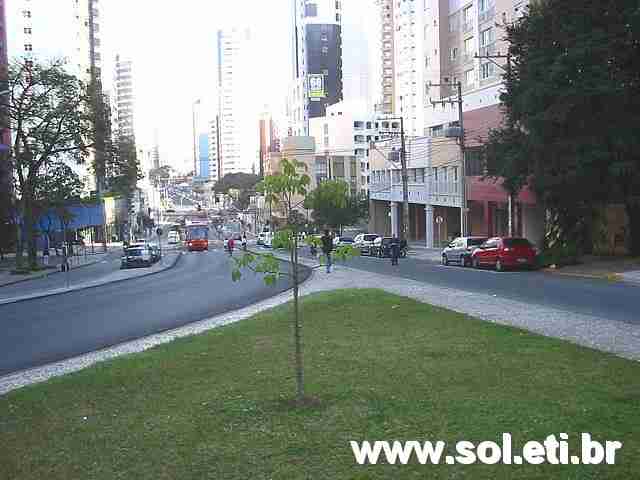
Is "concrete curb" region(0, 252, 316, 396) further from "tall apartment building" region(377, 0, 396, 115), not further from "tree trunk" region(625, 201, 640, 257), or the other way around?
"tall apartment building" region(377, 0, 396, 115)

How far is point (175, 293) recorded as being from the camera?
28.2 metres

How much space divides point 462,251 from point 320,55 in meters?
129

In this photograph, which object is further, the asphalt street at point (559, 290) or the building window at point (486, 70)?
the building window at point (486, 70)

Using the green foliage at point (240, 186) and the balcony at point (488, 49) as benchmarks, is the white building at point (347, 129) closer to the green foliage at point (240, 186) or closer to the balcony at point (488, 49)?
the green foliage at point (240, 186)

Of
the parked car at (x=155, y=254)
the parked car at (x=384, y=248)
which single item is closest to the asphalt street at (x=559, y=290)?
the parked car at (x=384, y=248)

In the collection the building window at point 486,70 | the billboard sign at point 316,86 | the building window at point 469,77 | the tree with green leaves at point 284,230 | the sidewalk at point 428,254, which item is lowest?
the sidewalk at point 428,254

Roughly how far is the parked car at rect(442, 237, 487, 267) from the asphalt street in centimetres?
711

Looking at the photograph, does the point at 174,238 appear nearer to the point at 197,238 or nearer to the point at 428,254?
the point at 197,238

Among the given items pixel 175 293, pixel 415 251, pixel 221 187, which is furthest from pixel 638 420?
pixel 221 187

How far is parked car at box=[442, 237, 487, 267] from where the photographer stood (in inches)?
1550

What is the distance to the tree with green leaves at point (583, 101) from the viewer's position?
3075 cm

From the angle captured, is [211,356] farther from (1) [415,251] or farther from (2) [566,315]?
(1) [415,251]

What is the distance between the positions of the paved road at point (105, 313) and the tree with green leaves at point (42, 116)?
20.5 m

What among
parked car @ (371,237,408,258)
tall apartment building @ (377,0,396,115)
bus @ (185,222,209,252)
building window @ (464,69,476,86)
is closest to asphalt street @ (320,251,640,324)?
parked car @ (371,237,408,258)
